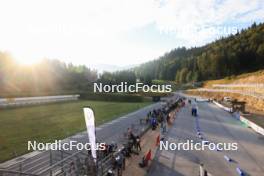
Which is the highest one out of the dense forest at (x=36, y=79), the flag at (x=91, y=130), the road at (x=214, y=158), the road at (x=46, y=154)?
the dense forest at (x=36, y=79)

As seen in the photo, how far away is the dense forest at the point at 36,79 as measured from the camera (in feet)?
256

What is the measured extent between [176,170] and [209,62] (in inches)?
5596

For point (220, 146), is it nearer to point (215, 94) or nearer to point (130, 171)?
point (130, 171)

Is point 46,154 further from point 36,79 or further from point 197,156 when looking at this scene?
point 36,79

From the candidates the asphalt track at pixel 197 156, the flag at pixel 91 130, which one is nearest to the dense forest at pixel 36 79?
the asphalt track at pixel 197 156

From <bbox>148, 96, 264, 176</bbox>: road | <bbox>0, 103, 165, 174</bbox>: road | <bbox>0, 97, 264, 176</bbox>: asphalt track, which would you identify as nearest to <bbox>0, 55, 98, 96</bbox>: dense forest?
<bbox>0, 103, 165, 174</bbox>: road

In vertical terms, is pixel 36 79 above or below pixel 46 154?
above

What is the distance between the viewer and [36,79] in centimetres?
9212

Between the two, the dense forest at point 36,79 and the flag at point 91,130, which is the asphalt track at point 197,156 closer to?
the flag at point 91,130

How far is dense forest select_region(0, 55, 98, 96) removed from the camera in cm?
7806

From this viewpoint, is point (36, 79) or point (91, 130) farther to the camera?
point (36, 79)

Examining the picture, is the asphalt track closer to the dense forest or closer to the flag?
the flag

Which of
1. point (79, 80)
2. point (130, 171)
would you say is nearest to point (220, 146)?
point (130, 171)

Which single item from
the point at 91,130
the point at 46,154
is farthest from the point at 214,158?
the point at 46,154
